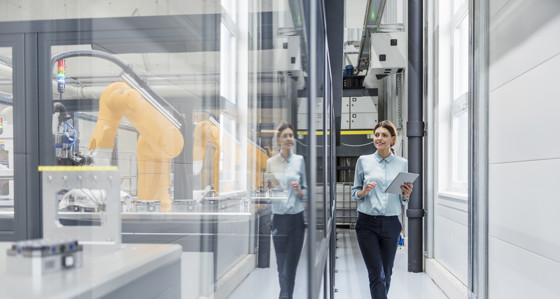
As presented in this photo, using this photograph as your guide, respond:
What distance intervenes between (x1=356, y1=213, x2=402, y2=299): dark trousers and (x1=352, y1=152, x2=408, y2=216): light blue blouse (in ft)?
0.21

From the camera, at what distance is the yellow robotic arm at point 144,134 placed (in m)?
0.81

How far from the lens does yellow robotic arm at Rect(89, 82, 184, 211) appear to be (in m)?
0.81

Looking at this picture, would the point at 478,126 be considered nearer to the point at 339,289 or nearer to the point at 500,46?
the point at 500,46

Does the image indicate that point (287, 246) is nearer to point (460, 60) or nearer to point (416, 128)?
point (460, 60)

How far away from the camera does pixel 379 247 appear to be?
3.10m

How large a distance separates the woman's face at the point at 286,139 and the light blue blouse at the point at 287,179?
0.06ft

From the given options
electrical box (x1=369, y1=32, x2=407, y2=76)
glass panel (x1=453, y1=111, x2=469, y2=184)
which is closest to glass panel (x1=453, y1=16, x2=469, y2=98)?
glass panel (x1=453, y1=111, x2=469, y2=184)

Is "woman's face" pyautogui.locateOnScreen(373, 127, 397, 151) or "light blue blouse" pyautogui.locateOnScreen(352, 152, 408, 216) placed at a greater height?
"woman's face" pyautogui.locateOnScreen(373, 127, 397, 151)

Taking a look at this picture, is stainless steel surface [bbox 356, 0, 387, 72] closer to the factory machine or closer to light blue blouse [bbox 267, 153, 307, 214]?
the factory machine

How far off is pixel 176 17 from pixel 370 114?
17.4 feet

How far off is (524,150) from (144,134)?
2112mm

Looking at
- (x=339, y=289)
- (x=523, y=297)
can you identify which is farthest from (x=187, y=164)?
(x=339, y=289)

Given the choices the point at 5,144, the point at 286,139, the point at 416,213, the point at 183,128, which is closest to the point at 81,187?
the point at 5,144

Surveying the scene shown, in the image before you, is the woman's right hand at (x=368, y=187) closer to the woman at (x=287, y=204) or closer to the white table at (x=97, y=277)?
the woman at (x=287, y=204)
